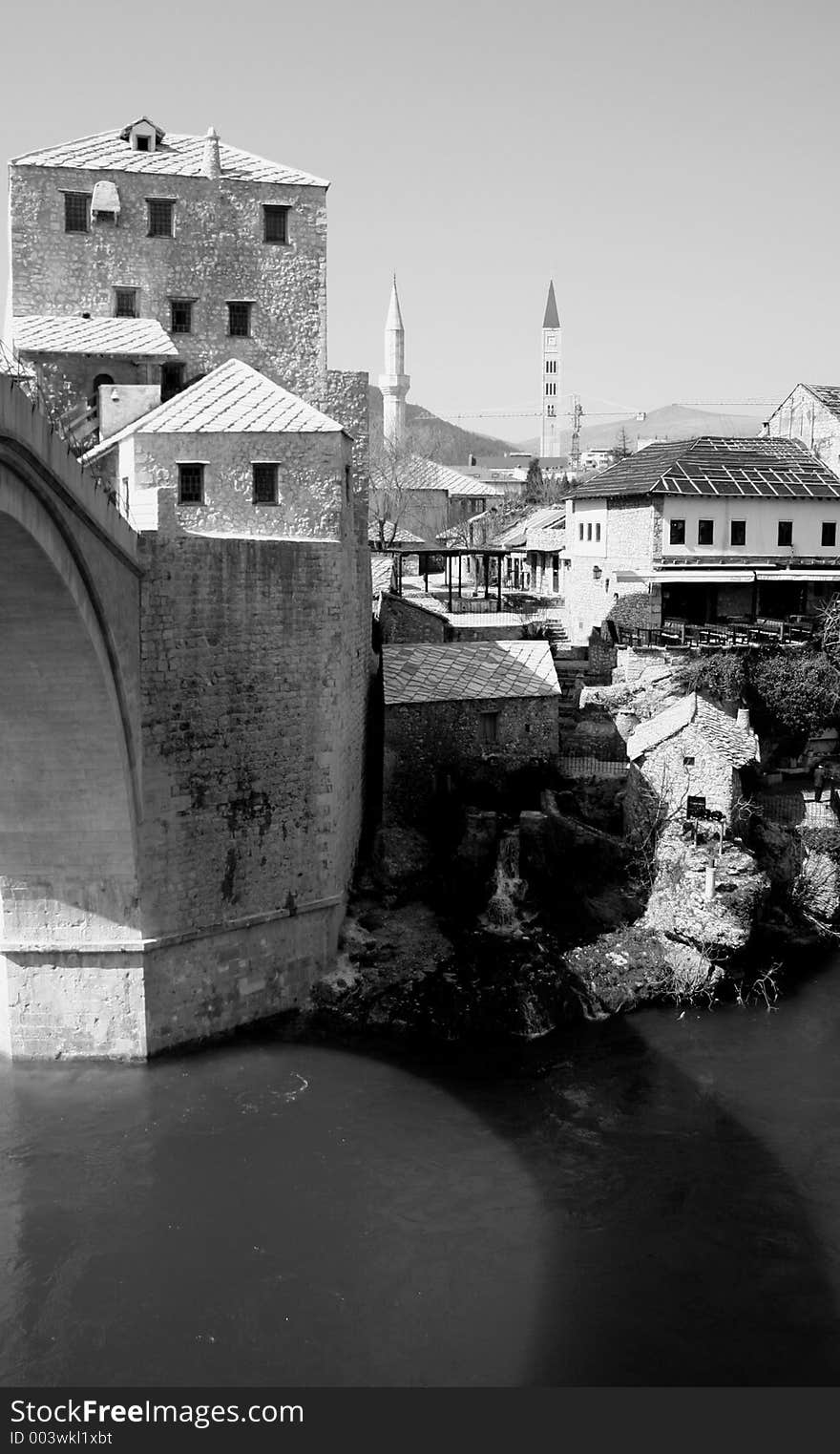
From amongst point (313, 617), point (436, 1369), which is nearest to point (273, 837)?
point (313, 617)

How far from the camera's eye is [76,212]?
23375mm

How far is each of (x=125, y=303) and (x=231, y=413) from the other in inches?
216

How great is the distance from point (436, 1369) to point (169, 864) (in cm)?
784

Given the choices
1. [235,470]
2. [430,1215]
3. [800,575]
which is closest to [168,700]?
[235,470]

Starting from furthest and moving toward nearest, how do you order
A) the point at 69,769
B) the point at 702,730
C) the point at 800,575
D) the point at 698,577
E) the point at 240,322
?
the point at 800,575 → the point at 698,577 → the point at 702,730 → the point at 240,322 → the point at 69,769

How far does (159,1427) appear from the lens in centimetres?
1214

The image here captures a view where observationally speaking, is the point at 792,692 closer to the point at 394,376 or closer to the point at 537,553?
the point at 537,553

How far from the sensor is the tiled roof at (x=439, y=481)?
52312 millimetres

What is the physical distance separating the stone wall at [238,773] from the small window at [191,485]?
1.28m

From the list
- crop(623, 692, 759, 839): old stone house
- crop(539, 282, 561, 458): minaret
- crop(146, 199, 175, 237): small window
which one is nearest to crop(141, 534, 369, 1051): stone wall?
crop(623, 692, 759, 839): old stone house

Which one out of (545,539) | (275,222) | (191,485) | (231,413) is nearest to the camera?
(191,485)

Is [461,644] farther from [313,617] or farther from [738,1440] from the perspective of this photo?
[738,1440]

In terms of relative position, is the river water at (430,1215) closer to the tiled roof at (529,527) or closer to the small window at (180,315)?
the small window at (180,315)

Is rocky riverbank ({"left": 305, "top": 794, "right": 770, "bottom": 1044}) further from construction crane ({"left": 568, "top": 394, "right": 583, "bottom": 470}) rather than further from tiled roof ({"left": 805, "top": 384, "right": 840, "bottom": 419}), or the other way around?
construction crane ({"left": 568, "top": 394, "right": 583, "bottom": 470})
